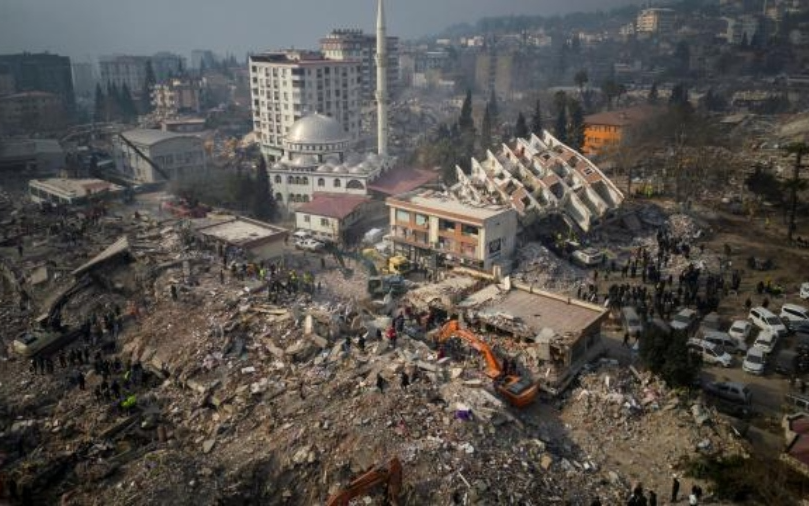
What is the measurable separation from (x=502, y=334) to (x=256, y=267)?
34.1 feet

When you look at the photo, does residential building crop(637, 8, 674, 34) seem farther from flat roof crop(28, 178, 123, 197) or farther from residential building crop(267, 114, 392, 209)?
flat roof crop(28, 178, 123, 197)

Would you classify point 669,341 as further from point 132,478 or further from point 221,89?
point 221,89

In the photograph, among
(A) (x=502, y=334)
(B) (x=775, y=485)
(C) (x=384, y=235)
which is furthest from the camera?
(C) (x=384, y=235)

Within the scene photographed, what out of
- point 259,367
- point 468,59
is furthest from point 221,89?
point 259,367

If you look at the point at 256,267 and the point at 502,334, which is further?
the point at 256,267

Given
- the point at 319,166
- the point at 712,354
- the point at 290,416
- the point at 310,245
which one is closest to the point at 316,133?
the point at 319,166

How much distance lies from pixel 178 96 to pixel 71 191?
41.4 meters

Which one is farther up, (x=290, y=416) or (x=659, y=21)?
(x=659, y=21)

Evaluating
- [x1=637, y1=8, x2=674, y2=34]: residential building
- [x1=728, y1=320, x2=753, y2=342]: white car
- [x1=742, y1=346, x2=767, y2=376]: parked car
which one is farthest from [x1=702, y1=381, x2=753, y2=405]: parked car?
[x1=637, y1=8, x2=674, y2=34]: residential building

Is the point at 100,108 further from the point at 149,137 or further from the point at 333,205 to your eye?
the point at 333,205

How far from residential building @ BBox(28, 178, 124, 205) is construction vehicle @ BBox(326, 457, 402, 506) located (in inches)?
→ 1215

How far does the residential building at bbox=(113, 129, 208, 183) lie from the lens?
44562 mm

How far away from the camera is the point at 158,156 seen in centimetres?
4475

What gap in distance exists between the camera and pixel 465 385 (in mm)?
16219
